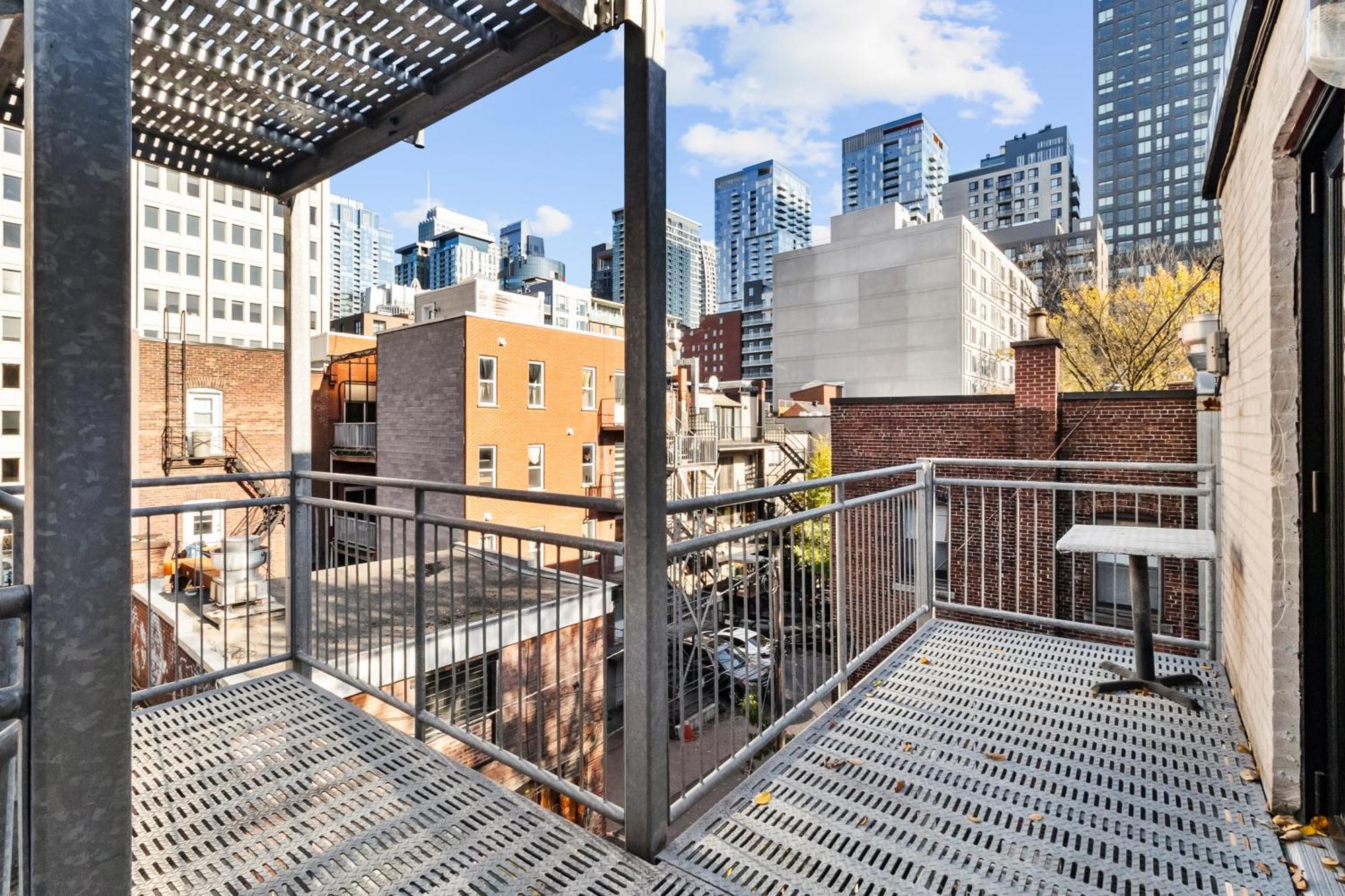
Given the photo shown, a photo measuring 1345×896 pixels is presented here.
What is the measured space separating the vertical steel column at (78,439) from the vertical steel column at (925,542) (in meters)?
4.21

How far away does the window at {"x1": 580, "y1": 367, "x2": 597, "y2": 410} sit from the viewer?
20.9m

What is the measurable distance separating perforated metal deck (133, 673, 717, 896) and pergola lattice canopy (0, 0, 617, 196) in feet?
7.52

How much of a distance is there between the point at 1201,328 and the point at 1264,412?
11.4 ft

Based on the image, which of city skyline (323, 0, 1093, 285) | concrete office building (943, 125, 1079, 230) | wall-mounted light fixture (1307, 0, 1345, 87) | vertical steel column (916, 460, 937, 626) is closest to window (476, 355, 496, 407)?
city skyline (323, 0, 1093, 285)

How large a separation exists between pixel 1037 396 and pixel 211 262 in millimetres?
44310

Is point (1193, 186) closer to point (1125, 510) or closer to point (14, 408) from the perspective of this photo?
point (1125, 510)

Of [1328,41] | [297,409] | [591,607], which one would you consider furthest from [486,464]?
[1328,41]

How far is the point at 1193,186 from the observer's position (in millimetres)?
58906

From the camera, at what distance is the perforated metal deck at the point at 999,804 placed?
1953 mm

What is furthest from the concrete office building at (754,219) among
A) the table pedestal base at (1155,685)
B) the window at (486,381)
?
the table pedestal base at (1155,685)

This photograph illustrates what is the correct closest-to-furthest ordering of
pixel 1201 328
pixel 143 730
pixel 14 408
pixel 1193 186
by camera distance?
pixel 143 730 → pixel 1201 328 → pixel 14 408 → pixel 1193 186

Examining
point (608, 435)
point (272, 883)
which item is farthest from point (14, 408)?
point (272, 883)

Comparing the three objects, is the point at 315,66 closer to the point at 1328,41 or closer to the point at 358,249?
the point at 1328,41

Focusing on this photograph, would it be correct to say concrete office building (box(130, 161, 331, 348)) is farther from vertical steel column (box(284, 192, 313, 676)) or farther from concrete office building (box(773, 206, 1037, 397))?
vertical steel column (box(284, 192, 313, 676))
